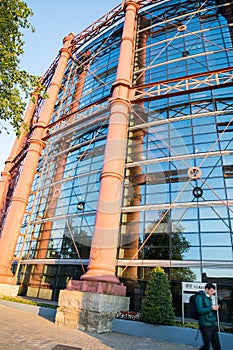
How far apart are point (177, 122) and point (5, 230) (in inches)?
466

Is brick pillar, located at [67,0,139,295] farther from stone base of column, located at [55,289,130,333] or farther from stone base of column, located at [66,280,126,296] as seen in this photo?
stone base of column, located at [55,289,130,333]

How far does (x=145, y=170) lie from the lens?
12.4 meters

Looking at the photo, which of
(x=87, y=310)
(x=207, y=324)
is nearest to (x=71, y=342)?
(x=87, y=310)

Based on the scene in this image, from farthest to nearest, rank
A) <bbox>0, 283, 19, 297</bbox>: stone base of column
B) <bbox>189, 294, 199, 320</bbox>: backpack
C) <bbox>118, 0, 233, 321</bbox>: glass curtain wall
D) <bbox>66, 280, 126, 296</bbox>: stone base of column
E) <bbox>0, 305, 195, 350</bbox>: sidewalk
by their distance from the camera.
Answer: <bbox>0, 283, 19, 297</bbox>: stone base of column, <bbox>118, 0, 233, 321</bbox>: glass curtain wall, <bbox>66, 280, 126, 296</bbox>: stone base of column, <bbox>0, 305, 195, 350</bbox>: sidewalk, <bbox>189, 294, 199, 320</bbox>: backpack

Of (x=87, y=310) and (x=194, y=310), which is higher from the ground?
(x=194, y=310)

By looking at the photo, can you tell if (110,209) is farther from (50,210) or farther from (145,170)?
(50,210)

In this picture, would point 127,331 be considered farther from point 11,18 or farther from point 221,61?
point 221,61

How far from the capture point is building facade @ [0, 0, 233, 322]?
9.74m

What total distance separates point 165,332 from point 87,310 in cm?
244

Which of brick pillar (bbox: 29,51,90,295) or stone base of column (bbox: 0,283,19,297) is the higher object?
brick pillar (bbox: 29,51,90,295)

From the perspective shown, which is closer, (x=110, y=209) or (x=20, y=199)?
(x=110, y=209)

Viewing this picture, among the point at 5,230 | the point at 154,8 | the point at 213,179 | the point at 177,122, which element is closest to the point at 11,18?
the point at 177,122

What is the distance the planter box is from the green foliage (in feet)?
0.62

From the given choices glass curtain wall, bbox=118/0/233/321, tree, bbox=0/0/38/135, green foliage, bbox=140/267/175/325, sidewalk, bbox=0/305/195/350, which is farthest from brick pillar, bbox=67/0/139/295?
tree, bbox=0/0/38/135
